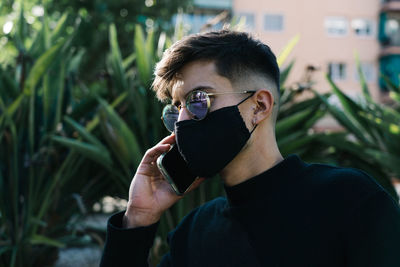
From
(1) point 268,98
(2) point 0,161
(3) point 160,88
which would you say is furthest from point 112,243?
(2) point 0,161

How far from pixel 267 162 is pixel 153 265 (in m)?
1.97

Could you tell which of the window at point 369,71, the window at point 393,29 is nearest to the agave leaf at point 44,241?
the window at point 369,71

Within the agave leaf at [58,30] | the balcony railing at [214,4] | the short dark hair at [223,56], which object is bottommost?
the short dark hair at [223,56]

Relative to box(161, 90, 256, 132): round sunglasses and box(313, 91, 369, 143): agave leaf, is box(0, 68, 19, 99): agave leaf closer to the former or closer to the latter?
box(313, 91, 369, 143): agave leaf

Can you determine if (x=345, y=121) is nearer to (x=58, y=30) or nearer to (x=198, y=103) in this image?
(x=198, y=103)

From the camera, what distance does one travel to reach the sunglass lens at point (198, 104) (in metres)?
1.45

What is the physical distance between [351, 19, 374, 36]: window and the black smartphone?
30388mm

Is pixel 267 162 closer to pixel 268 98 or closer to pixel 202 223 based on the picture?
pixel 268 98

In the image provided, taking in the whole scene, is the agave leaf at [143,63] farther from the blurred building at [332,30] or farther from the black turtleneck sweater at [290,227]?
the blurred building at [332,30]

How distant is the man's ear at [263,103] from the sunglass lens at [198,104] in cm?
16

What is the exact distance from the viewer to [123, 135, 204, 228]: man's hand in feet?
5.39

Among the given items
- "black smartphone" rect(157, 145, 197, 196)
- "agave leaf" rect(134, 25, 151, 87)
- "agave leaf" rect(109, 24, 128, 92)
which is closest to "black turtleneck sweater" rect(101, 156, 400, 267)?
"black smartphone" rect(157, 145, 197, 196)

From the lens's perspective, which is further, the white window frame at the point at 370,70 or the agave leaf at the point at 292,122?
the white window frame at the point at 370,70

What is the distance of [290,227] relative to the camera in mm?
1254
